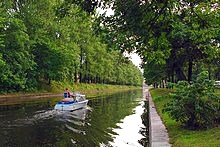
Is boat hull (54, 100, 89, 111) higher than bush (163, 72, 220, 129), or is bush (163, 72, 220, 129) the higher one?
bush (163, 72, 220, 129)

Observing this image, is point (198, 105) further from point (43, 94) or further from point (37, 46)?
point (37, 46)

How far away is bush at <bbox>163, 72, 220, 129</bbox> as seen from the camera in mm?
14898

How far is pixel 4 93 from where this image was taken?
4709cm

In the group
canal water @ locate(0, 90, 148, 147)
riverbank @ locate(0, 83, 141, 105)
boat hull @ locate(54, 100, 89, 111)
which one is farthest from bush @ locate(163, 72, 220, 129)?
riverbank @ locate(0, 83, 141, 105)

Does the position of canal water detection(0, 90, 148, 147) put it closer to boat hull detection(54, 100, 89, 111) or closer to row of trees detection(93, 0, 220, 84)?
boat hull detection(54, 100, 89, 111)

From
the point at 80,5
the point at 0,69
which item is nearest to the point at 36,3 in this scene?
the point at 0,69

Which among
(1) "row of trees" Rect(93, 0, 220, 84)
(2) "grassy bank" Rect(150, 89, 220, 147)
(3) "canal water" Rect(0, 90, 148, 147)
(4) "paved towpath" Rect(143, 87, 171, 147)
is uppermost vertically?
(1) "row of trees" Rect(93, 0, 220, 84)

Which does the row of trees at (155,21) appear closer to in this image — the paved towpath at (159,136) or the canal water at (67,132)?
the paved towpath at (159,136)

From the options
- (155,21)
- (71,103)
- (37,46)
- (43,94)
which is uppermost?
(37,46)

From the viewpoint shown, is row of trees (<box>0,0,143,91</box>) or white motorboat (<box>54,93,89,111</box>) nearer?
white motorboat (<box>54,93,89,111</box>)

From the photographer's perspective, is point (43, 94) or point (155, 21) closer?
point (155, 21)

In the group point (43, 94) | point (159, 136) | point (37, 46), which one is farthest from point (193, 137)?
point (37, 46)

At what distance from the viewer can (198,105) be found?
48.2 feet

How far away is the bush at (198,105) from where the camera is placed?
48.9 ft
